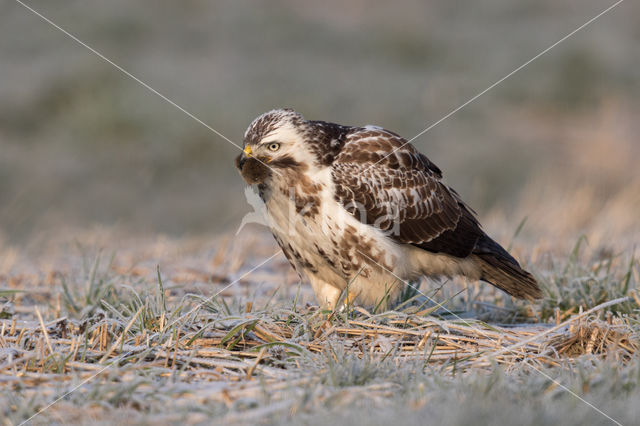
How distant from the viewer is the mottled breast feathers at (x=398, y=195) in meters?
4.16

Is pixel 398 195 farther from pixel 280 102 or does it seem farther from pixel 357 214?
pixel 280 102

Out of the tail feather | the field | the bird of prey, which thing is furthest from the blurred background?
the bird of prey

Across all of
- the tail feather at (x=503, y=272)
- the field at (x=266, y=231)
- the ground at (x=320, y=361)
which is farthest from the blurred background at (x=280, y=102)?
the ground at (x=320, y=361)

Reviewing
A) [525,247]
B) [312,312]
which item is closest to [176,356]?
[312,312]

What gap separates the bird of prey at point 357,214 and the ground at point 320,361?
297 mm

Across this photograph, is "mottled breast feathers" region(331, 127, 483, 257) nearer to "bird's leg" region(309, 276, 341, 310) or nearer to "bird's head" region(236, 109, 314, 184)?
"bird's head" region(236, 109, 314, 184)

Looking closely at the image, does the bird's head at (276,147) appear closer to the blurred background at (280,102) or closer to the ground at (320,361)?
the ground at (320,361)

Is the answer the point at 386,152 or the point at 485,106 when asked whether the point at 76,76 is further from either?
the point at 386,152

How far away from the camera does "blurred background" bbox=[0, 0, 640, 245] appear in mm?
12133

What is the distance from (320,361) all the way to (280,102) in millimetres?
12621

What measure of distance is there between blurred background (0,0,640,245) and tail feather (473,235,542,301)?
2.76 m

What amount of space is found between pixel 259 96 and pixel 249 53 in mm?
3113

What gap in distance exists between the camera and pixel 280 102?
15.3m

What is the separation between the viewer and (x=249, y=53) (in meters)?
18.3
